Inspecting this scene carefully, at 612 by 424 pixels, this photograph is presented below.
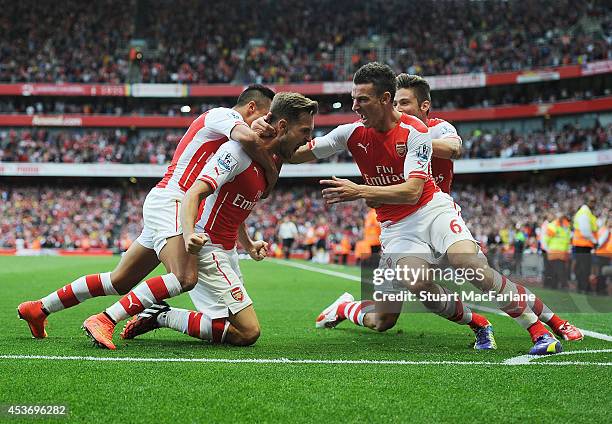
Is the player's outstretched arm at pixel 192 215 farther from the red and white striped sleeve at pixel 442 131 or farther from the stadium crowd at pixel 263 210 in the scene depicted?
the stadium crowd at pixel 263 210

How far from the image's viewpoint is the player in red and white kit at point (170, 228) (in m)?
5.27

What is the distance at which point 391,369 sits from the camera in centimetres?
437

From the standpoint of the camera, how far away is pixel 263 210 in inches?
1615

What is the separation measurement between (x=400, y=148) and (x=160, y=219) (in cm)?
194

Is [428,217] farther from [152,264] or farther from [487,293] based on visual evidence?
[152,264]

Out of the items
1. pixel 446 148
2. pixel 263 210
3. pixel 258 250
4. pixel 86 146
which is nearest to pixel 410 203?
pixel 446 148

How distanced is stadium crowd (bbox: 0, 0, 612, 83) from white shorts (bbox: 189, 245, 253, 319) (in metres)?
38.2

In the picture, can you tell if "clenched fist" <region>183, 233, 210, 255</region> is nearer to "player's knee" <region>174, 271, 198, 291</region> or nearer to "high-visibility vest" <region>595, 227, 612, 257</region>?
"player's knee" <region>174, 271, 198, 291</region>

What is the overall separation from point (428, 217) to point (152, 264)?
2.26m

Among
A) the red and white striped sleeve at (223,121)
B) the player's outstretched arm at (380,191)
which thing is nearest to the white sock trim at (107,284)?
the red and white striped sleeve at (223,121)

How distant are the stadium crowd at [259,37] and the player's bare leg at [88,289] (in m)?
38.3

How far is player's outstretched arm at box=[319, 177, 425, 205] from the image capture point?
15.9 feet

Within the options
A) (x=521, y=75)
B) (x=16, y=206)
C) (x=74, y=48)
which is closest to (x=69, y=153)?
(x=16, y=206)

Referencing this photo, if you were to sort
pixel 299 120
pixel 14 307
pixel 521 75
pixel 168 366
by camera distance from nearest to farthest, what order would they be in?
1. pixel 168 366
2. pixel 299 120
3. pixel 14 307
4. pixel 521 75
